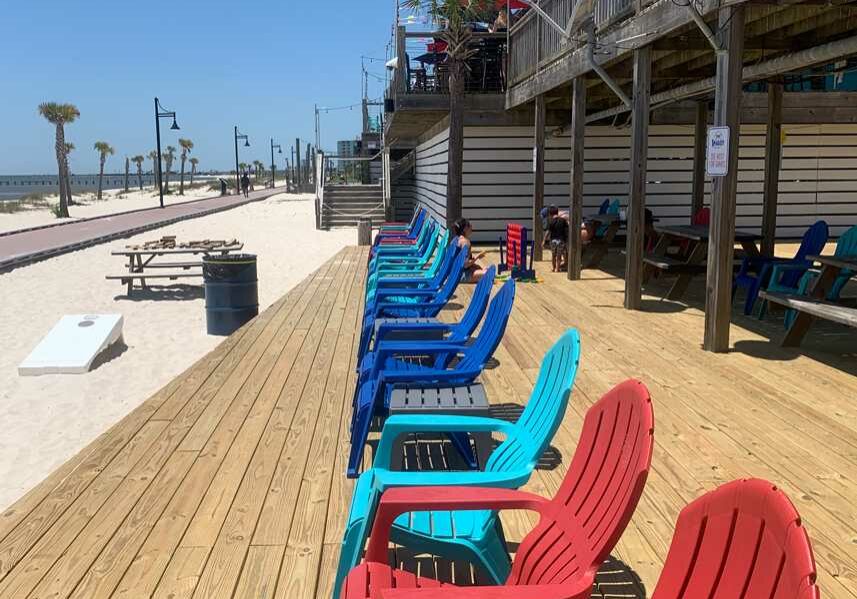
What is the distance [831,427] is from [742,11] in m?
3.11

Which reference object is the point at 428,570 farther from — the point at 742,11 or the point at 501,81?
the point at 501,81

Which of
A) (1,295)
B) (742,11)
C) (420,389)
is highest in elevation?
(742,11)

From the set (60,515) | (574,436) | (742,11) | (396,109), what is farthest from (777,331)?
(396,109)

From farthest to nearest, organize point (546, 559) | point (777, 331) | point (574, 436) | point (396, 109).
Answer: point (396, 109), point (777, 331), point (574, 436), point (546, 559)

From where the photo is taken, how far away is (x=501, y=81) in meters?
15.7

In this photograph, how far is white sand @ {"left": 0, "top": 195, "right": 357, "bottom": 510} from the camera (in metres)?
5.58

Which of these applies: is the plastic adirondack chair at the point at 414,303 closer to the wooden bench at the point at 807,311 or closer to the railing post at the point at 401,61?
the wooden bench at the point at 807,311

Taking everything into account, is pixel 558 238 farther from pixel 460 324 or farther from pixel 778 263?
pixel 460 324

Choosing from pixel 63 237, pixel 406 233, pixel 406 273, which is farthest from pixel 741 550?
pixel 63 237

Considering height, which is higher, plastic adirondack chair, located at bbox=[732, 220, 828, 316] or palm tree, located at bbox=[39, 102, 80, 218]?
palm tree, located at bbox=[39, 102, 80, 218]

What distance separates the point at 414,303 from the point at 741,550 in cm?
513

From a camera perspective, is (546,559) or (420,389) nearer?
(546,559)

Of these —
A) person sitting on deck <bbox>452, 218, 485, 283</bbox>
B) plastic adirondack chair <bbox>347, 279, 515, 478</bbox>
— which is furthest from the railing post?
plastic adirondack chair <bbox>347, 279, 515, 478</bbox>

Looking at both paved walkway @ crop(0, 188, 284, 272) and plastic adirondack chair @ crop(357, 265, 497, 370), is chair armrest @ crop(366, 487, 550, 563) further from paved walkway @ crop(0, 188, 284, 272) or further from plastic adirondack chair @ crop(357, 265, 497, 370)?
paved walkway @ crop(0, 188, 284, 272)
